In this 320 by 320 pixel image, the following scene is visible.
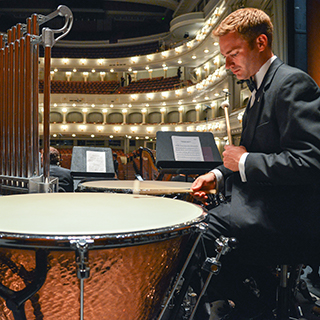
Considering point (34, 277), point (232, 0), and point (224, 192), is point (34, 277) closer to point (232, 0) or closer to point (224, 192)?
point (224, 192)

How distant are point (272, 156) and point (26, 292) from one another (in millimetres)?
856

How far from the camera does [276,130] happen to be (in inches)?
42.3

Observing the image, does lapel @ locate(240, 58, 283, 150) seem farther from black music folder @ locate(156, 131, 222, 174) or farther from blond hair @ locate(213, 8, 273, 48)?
black music folder @ locate(156, 131, 222, 174)

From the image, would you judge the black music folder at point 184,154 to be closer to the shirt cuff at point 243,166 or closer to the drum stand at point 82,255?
the shirt cuff at point 243,166

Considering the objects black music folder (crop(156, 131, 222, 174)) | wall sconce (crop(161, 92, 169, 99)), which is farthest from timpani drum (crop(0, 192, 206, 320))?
wall sconce (crop(161, 92, 169, 99))

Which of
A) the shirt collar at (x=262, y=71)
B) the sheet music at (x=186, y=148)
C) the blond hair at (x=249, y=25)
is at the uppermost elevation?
the blond hair at (x=249, y=25)

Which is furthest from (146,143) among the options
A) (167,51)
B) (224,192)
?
(224,192)

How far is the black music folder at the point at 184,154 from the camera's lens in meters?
2.15

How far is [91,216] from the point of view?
857 millimetres

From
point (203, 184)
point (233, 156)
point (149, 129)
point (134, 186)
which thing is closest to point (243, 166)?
point (233, 156)

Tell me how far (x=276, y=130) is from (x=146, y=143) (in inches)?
751

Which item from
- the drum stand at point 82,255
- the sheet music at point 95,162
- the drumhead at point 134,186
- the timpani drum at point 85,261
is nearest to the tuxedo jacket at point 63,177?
the sheet music at point 95,162

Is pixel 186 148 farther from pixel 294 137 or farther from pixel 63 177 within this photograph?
pixel 63 177

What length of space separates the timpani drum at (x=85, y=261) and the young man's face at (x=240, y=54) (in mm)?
659
